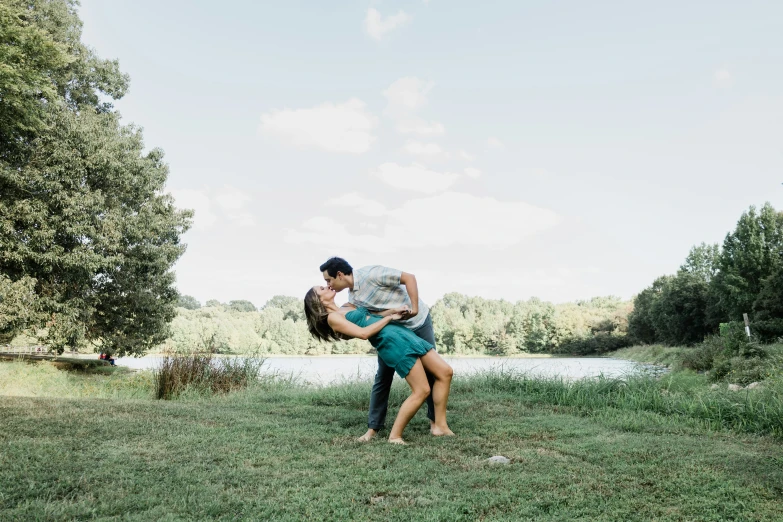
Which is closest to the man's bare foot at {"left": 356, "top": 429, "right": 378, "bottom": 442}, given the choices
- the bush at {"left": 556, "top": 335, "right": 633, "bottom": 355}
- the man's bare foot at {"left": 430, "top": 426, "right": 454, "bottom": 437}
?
the man's bare foot at {"left": 430, "top": 426, "right": 454, "bottom": 437}

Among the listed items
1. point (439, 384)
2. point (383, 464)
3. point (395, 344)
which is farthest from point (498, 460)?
point (395, 344)

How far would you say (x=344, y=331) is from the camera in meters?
4.73

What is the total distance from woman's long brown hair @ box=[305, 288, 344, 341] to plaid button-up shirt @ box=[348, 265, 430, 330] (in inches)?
15.7

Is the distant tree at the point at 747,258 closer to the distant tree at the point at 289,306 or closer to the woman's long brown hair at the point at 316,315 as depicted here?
the distant tree at the point at 289,306

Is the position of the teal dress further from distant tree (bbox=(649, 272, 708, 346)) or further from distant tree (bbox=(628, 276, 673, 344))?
distant tree (bbox=(628, 276, 673, 344))

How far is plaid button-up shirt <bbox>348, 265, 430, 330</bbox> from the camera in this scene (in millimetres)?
4977

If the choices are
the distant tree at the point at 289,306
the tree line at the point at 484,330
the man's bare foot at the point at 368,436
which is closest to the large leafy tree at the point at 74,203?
the man's bare foot at the point at 368,436

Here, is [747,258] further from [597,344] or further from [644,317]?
[597,344]

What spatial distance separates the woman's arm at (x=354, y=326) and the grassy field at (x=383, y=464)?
0.94 metres

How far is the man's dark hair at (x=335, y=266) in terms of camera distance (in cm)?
489

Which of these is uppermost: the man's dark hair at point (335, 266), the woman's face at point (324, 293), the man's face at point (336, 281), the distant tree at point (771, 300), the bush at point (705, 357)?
the distant tree at point (771, 300)

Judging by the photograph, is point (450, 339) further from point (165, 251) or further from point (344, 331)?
point (344, 331)

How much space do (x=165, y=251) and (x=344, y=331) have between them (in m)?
19.4

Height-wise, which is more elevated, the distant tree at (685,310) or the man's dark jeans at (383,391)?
the distant tree at (685,310)
